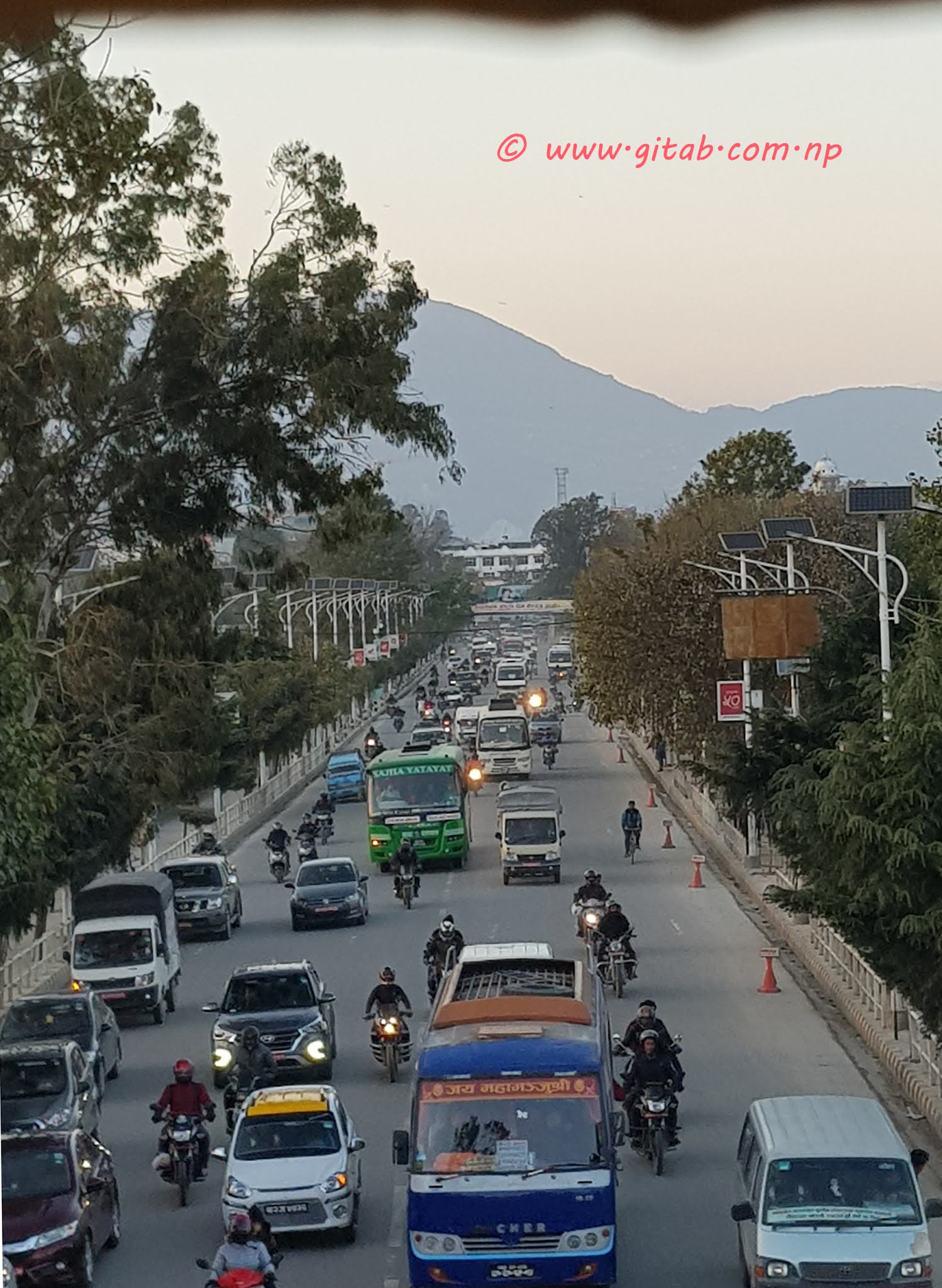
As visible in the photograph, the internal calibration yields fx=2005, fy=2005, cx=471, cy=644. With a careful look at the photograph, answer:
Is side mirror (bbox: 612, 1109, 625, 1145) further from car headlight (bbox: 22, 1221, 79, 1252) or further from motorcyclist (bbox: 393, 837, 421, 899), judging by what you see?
motorcyclist (bbox: 393, 837, 421, 899)

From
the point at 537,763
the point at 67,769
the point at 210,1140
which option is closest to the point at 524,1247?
the point at 210,1140

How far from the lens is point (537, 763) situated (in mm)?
81625

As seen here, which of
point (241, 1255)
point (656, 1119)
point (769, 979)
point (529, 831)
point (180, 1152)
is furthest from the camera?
point (529, 831)

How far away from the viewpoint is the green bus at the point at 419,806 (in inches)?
1880

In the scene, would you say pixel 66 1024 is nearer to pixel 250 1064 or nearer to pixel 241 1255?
pixel 250 1064

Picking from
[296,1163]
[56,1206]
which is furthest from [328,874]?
[56,1206]

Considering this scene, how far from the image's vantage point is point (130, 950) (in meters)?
31.0

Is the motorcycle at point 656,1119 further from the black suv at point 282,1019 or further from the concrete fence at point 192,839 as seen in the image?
the concrete fence at point 192,839

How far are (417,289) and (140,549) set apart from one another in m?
5.93

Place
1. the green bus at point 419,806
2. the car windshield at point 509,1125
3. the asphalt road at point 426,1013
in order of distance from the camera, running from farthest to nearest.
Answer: the green bus at point 419,806 < the asphalt road at point 426,1013 < the car windshield at point 509,1125

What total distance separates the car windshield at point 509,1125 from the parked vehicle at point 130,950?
50.5ft

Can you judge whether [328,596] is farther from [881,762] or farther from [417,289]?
[881,762]

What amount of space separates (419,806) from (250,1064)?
24528mm

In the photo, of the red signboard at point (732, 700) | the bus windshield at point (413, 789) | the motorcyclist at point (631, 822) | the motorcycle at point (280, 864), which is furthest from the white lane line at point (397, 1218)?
the motorcycle at point (280, 864)
